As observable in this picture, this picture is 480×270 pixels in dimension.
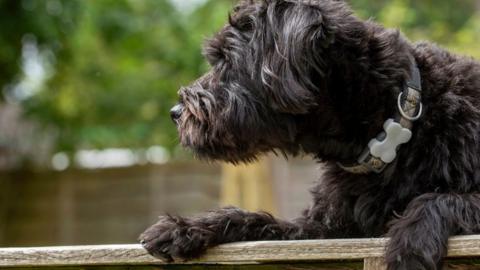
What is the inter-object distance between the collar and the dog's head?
19 centimetres

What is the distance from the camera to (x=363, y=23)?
350 cm

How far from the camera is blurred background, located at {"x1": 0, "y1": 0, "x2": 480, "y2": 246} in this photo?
10.4m

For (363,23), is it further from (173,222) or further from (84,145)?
(84,145)

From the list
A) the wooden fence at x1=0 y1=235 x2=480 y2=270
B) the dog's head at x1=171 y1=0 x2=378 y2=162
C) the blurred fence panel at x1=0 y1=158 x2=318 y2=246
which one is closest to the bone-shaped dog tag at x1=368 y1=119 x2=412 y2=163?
the dog's head at x1=171 y1=0 x2=378 y2=162

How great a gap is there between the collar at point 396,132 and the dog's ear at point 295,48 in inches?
10.7

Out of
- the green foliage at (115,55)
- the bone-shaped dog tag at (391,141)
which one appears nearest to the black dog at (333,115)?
the bone-shaped dog tag at (391,141)

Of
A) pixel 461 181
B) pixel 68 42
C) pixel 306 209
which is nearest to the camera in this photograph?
pixel 461 181

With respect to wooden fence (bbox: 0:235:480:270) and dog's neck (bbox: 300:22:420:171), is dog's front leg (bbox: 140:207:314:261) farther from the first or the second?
dog's neck (bbox: 300:22:420:171)

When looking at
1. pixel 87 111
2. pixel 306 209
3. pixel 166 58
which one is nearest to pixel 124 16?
pixel 166 58

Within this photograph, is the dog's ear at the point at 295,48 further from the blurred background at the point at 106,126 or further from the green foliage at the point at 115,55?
the blurred background at the point at 106,126

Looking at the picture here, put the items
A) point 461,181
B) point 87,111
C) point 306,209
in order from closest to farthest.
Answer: point 461,181
point 306,209
point 87,111

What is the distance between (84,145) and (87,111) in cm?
69

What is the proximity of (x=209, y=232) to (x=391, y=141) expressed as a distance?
0.72 metres

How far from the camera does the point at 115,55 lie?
11.5 metres
